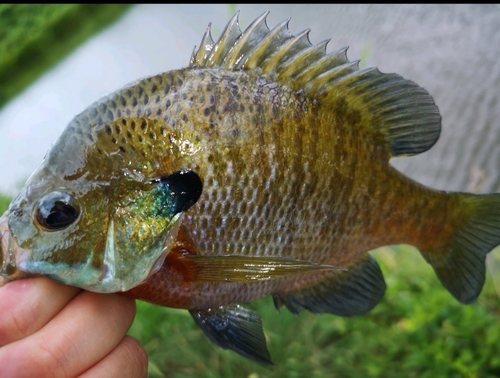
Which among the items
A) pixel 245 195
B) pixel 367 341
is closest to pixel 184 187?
pixel 245 195

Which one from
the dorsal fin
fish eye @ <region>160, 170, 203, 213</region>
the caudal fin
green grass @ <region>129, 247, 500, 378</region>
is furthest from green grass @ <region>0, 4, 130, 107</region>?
the caudal fin

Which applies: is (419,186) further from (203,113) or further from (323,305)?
(203,113)

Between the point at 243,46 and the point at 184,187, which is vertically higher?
the point at 243,46

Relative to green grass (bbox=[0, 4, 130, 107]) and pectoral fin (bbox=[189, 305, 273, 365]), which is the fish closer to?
pectoral fin (bbox=[189, 305, 273, 365])

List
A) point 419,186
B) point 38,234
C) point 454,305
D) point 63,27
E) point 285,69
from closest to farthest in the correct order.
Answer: point 38,234
point 285,69
point 419,186
point 454,305
point 63,27

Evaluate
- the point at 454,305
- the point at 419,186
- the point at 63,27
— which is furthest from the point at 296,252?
the point at 63,27

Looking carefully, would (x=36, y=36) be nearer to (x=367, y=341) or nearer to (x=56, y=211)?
(x=367, y=341)

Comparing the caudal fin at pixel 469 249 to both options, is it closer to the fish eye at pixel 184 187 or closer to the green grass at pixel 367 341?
the fish eye at pixel 184 187
